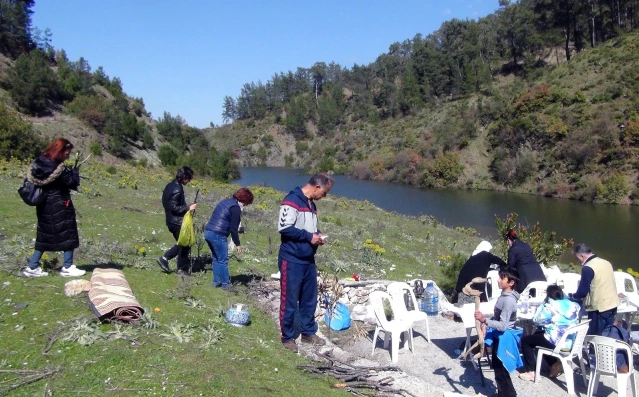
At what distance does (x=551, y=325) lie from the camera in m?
5.70

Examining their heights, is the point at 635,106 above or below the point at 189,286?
above

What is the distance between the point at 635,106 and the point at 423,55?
2286 inches

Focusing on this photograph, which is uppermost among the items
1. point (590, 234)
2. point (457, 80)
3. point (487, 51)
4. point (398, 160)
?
point (487, 51)

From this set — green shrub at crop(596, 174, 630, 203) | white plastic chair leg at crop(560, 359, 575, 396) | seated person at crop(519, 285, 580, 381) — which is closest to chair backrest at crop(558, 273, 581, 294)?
seated person at crop(519, 285, 580, 381)

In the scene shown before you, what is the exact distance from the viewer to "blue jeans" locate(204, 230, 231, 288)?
24.4ft

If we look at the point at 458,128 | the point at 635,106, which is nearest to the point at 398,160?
the point at 458,128

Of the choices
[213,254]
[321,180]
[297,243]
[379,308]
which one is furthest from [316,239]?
[213,254]

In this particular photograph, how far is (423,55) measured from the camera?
334 feet

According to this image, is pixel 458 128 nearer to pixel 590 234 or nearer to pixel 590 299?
pixel 590 234

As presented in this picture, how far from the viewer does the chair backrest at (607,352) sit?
5246 millimetres

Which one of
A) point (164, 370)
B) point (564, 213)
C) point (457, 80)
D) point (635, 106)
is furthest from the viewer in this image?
point (457, 80)

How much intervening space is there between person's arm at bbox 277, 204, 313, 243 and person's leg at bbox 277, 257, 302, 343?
1.11 feet

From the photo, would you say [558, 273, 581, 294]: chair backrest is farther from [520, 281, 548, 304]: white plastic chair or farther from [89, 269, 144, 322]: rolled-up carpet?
[89, 269, 144, 322]: rolled-up carpet

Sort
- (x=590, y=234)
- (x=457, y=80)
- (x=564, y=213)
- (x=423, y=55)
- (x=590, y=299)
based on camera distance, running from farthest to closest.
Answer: (x=423, y=55) → (x=457, y=80) → (x=564, y=213) → (x=590, y=234) → (x=590, y=299)
